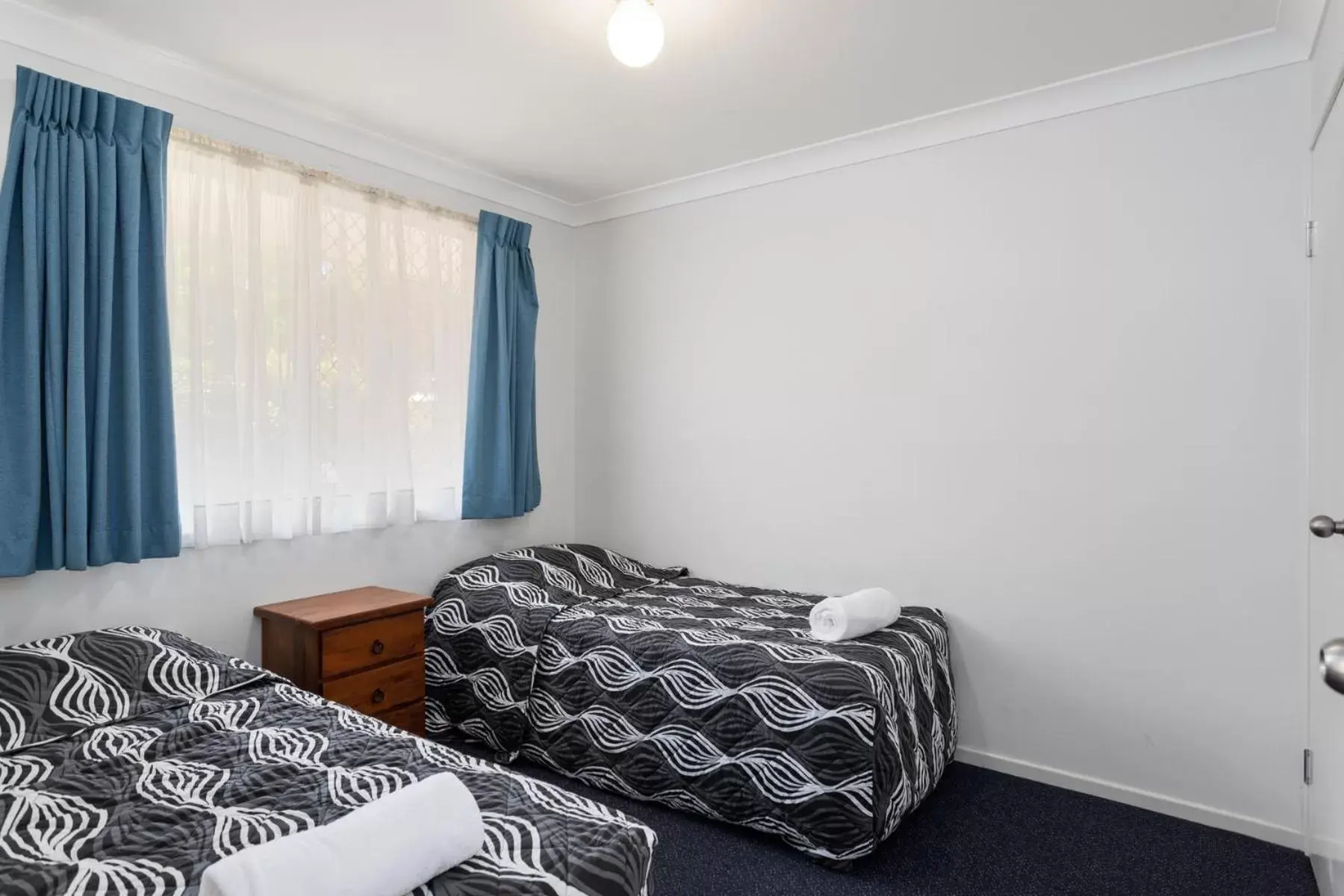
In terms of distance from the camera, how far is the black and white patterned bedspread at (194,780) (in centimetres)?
142

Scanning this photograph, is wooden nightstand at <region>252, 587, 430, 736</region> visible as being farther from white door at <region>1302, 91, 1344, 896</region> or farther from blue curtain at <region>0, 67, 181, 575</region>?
white door at <region>1302, 91, 1344, 896</region>

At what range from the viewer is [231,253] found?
2.80 meters

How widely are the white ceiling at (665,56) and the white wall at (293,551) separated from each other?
192 millimetres

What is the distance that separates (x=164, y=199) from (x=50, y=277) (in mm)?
449

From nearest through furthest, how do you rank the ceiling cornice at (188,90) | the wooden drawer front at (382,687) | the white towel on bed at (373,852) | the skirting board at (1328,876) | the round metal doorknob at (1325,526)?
A: the white towel on bed at (373,852)
the round metal doorknob at (1325,526)
the skirting board at (1328,876)
the ceiling cornice at (188,90)
the wooden drawer front at (382,687)

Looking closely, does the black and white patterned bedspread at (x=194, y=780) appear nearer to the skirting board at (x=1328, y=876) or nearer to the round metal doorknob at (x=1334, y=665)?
the round metal doorknob at (x=1334, y=665)

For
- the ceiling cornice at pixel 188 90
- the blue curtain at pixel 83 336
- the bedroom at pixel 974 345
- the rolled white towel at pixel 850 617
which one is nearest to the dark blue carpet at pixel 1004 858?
the bedroom at pixel 974 345

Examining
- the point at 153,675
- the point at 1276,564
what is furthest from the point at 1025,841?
the point at 153,675

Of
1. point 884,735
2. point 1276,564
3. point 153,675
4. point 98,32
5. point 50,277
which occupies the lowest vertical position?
point 884,735

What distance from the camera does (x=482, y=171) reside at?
371cm

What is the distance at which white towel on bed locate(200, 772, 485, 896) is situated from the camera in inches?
46.4

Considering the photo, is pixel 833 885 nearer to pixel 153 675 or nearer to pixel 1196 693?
pixel 1196 693

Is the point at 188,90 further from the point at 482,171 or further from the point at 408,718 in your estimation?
the point at 408,718

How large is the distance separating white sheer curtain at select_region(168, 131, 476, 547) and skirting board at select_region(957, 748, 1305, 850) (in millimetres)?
2517
